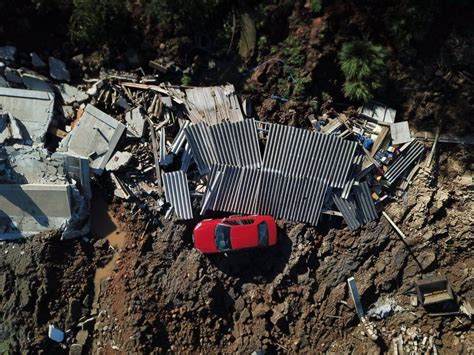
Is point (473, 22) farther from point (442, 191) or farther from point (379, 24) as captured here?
point (442, 191)

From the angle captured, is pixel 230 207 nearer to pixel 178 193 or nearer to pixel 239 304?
pixel 178 193

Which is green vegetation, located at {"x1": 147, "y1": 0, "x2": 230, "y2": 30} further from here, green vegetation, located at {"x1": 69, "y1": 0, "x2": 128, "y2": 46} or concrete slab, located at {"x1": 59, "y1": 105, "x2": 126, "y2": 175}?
concrete slab, located at {"x1": 59, "y1": 105, "x2": 126, "y2": 175}

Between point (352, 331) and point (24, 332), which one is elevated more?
point (24, 332)

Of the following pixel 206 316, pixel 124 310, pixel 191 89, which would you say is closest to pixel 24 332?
pixel 124 310

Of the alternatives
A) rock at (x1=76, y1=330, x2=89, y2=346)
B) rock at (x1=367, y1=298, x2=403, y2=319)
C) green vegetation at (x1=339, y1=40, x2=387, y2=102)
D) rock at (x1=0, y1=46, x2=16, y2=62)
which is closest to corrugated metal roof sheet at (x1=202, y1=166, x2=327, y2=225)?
green vegetation at (x1=339, y1=40, x2=387, y2=102)

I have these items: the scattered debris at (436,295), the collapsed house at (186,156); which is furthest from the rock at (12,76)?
the scattered debris at (436,295)

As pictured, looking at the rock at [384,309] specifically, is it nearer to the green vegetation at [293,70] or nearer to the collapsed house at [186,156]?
the collapsed house at [186,156]
